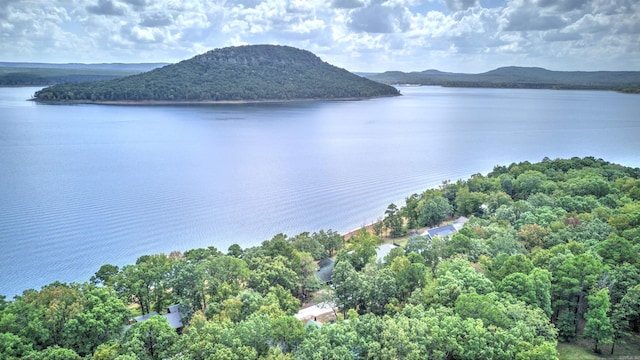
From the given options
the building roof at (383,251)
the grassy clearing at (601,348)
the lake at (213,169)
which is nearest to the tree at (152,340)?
the lake at (213,169)

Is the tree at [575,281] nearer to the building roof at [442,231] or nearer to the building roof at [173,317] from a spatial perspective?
the building roof at [442,231]

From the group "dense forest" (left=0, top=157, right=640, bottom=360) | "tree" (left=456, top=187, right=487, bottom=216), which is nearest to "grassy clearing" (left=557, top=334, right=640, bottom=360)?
"dense forest" (left=0, top=157, right=640, bottom=360)

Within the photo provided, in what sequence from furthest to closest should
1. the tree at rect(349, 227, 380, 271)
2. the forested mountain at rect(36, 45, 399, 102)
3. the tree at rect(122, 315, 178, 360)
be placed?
the forested mountain at rect(36, 45, 399, 102), the tree at rect(349, 227, 380, 271), the tree at rect(122, 315, 178, 360)

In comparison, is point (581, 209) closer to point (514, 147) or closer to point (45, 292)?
point (45, 292)

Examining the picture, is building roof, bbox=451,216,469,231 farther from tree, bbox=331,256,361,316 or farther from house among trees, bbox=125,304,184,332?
house among trees, bbox=125,304,184,332

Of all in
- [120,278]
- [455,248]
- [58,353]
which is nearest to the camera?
[58,353]

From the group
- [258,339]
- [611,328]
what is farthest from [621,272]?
[258,339]

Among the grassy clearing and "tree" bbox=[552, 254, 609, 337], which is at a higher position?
"tree" bbox=[552, 254, 609, 337]
